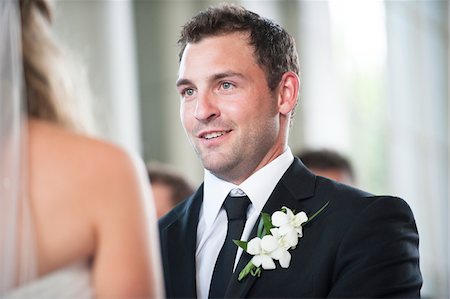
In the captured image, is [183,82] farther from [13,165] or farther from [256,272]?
[13,165]

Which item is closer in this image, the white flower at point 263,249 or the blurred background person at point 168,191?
the white flower at point 263,249

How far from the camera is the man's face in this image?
1862mm

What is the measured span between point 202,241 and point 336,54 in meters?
4.05

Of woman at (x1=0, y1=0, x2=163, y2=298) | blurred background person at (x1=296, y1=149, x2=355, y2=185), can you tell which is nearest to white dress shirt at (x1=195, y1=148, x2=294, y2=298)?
woman at (x1=0, y1=0, x2=163, y2=298)

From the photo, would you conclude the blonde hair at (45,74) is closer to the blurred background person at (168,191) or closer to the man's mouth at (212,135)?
the man's mouth at (212,135)

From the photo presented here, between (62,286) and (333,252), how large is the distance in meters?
0.68

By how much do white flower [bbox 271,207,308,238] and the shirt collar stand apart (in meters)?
0.06

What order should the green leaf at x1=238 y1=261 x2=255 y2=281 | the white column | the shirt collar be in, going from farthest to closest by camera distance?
the white column → the shirt collar → the green leaf at x1=238 y1=261 x2=255 y2=281

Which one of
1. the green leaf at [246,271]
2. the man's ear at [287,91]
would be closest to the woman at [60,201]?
the green leaf at [246,271]

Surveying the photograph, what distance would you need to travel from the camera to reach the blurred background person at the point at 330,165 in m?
3.48

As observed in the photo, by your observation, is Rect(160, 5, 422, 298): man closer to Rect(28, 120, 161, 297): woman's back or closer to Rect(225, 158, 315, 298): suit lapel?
Rect(225, 158, 315, 298): suit lapel

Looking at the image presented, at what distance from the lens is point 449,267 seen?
575 cm

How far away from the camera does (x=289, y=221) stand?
6.27 ft

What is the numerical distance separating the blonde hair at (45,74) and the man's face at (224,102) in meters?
0.43
